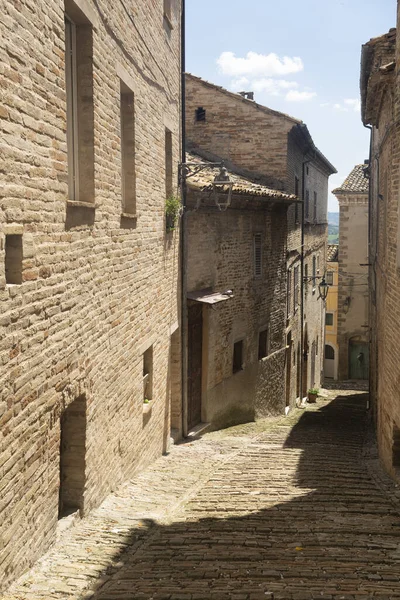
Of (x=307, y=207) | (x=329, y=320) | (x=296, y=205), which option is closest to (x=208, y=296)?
(x=296, y=205)

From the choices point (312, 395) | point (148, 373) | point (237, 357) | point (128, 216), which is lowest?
point (312, 395)

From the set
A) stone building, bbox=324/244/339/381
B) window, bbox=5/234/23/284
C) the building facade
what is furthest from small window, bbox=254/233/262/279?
stone building, bbox=324/244/339/381

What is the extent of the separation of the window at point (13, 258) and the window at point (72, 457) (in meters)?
2.12

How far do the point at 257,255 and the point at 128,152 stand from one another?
29.4ft

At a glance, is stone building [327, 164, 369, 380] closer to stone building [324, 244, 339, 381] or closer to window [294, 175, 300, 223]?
stone building [324, 244, 339, 381]

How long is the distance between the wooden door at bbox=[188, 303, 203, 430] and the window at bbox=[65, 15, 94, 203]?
22.0 ft

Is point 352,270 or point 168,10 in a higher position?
point 168,10

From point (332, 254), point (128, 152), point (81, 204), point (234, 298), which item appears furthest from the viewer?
point (332, 254)

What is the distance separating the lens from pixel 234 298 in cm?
Answer: 1544

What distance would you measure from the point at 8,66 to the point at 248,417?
13.4 metres

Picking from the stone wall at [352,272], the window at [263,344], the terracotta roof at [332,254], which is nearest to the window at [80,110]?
the window at [263,344]

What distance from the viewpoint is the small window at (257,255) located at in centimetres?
1688

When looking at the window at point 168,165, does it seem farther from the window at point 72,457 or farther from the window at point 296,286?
the window at point 296,286

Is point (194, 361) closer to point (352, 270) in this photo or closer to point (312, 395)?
point (312, 395)
